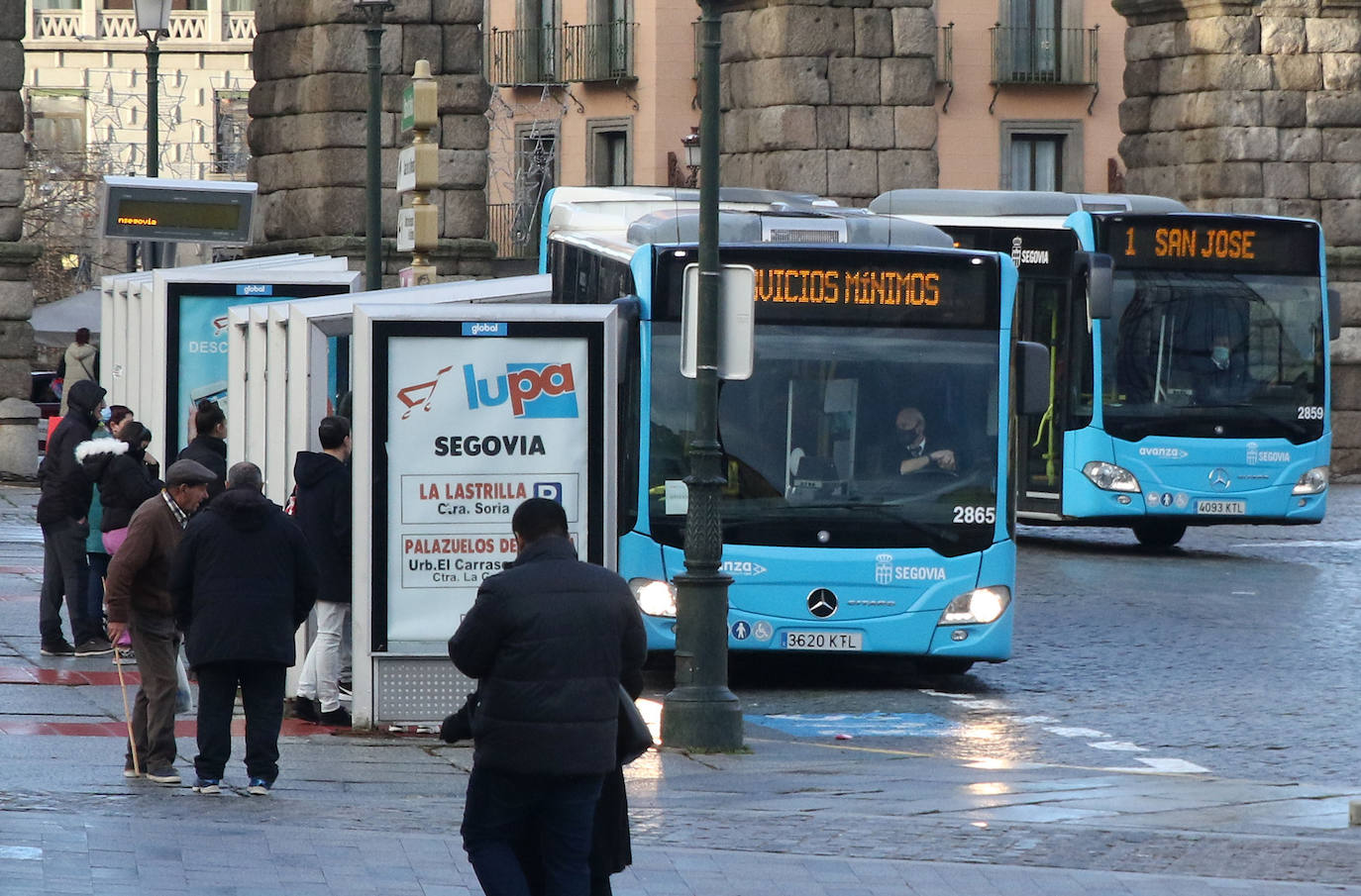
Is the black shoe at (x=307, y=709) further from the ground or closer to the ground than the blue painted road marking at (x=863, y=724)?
further from the ground

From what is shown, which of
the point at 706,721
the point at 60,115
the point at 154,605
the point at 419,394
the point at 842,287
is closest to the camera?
the point at 154,605

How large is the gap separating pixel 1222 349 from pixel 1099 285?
65.7 inches

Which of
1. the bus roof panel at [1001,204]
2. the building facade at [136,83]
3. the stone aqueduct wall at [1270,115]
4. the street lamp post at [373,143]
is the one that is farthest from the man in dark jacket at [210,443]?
the building facade at [136,83]

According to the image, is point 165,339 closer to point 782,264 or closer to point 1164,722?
point 782,264

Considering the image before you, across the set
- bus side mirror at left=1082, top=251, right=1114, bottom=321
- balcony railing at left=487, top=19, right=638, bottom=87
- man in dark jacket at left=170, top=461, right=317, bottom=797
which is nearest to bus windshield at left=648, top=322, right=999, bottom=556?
man in dark jacket at left=170, top=461, right=317, bottom=797

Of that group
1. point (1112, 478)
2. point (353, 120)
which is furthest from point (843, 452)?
point (353, 120)

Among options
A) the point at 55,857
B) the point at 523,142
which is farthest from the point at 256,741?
the point at 523,142

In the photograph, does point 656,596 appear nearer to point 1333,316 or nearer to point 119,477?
point 119,477

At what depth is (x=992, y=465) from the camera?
533 inches

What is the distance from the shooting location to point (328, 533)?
1198 centimetres

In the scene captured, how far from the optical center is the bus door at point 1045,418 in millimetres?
20844

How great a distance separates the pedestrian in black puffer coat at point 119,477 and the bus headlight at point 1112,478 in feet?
31.7

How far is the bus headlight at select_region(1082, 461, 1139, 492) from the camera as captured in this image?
67.1 feet

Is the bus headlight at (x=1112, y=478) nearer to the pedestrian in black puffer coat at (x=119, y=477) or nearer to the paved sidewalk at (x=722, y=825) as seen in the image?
the paved sidewalk at (x=722, y=825)
